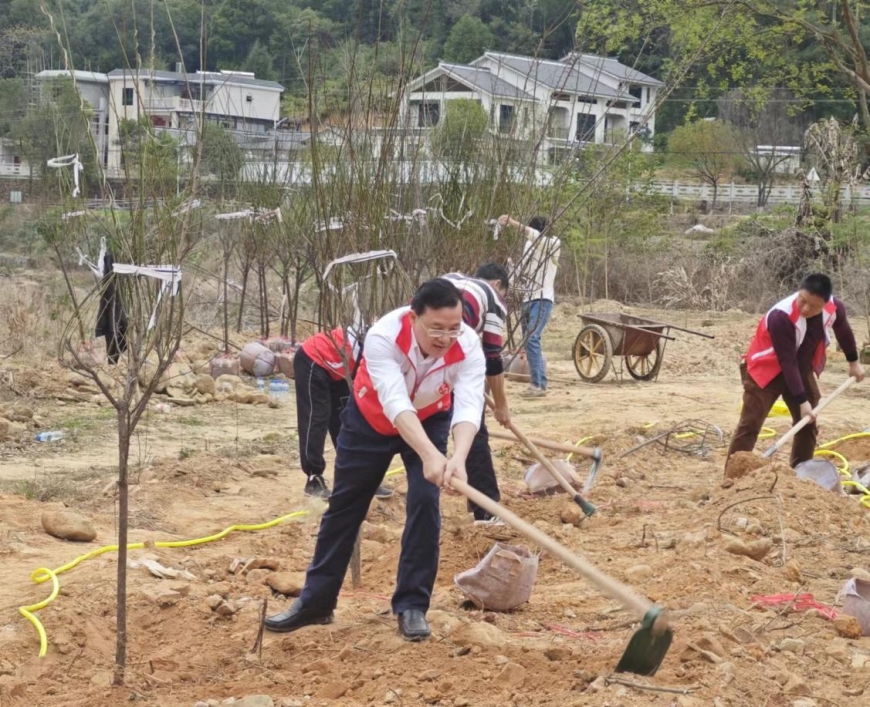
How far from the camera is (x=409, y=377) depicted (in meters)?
4.78

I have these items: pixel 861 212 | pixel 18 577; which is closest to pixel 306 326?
pixel 861 212

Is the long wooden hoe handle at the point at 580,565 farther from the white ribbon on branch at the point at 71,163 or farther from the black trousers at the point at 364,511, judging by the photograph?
the white ribbon on branch at the point at 71,163

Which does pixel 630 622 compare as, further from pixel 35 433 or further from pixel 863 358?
pixel 863 358

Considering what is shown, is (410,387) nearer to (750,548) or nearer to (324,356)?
(324,356)

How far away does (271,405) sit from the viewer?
42.1ft

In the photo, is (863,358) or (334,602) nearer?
(334,602)

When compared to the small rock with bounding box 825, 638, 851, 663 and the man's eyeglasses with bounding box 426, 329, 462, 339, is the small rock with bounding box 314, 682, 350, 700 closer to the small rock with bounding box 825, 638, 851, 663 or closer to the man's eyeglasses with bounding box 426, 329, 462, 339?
the man's eyeglasses with bounding box 426, 329, 462, 339

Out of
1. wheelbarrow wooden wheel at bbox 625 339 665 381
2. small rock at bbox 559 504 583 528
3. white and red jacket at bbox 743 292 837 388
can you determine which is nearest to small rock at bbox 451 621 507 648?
small rock at bbox 559 504 583 528

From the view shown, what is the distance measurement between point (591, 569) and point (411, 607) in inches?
42.2

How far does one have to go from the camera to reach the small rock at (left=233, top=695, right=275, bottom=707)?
4.09 metres

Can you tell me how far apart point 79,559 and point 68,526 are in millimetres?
726

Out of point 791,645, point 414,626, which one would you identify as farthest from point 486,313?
point 791,645

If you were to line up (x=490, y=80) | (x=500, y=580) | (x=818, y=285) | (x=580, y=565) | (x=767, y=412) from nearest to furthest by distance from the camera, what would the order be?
(x=580, y=565) < (x=500, y=580) < (x=818, y=285) < (x=767, y=412) < (x=490, y=80)

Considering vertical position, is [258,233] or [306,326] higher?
[258,233]
